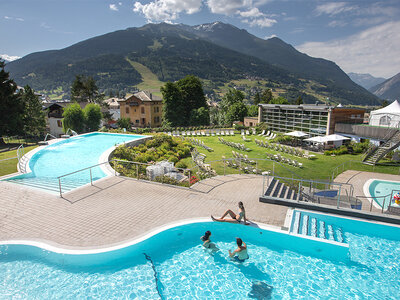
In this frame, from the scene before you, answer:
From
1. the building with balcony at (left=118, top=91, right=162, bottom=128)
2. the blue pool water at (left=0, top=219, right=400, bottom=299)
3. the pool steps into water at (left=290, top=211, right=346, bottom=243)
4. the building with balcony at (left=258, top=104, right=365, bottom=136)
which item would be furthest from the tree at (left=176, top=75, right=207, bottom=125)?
the blue pool water at (left=0, top=219, right=400, bottom=299)

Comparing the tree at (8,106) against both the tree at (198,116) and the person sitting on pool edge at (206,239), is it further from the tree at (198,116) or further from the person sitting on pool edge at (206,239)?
the person sitting on pool edge at (206,239)

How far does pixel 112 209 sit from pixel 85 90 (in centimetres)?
5991

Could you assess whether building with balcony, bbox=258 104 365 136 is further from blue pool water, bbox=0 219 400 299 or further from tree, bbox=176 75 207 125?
blue pool water, bbox=0 219 400 299

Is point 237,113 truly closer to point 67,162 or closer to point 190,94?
point 190,94

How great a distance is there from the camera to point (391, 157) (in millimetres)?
21047

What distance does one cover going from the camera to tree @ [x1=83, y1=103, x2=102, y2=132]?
106ft

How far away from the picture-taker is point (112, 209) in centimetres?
911

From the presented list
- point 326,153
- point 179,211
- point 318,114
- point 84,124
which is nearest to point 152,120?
point 84,124

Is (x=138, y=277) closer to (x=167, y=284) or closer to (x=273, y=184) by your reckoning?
(x=167, y=284)

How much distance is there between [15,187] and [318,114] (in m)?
28.8

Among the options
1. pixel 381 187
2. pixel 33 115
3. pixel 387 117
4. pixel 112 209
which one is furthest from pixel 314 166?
pixel 33 115

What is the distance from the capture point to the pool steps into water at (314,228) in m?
8.33

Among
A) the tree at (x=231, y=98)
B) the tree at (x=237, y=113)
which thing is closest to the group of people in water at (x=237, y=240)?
the tree at (x=237, y=113)

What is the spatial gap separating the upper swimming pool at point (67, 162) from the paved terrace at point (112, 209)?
1.33 metres
